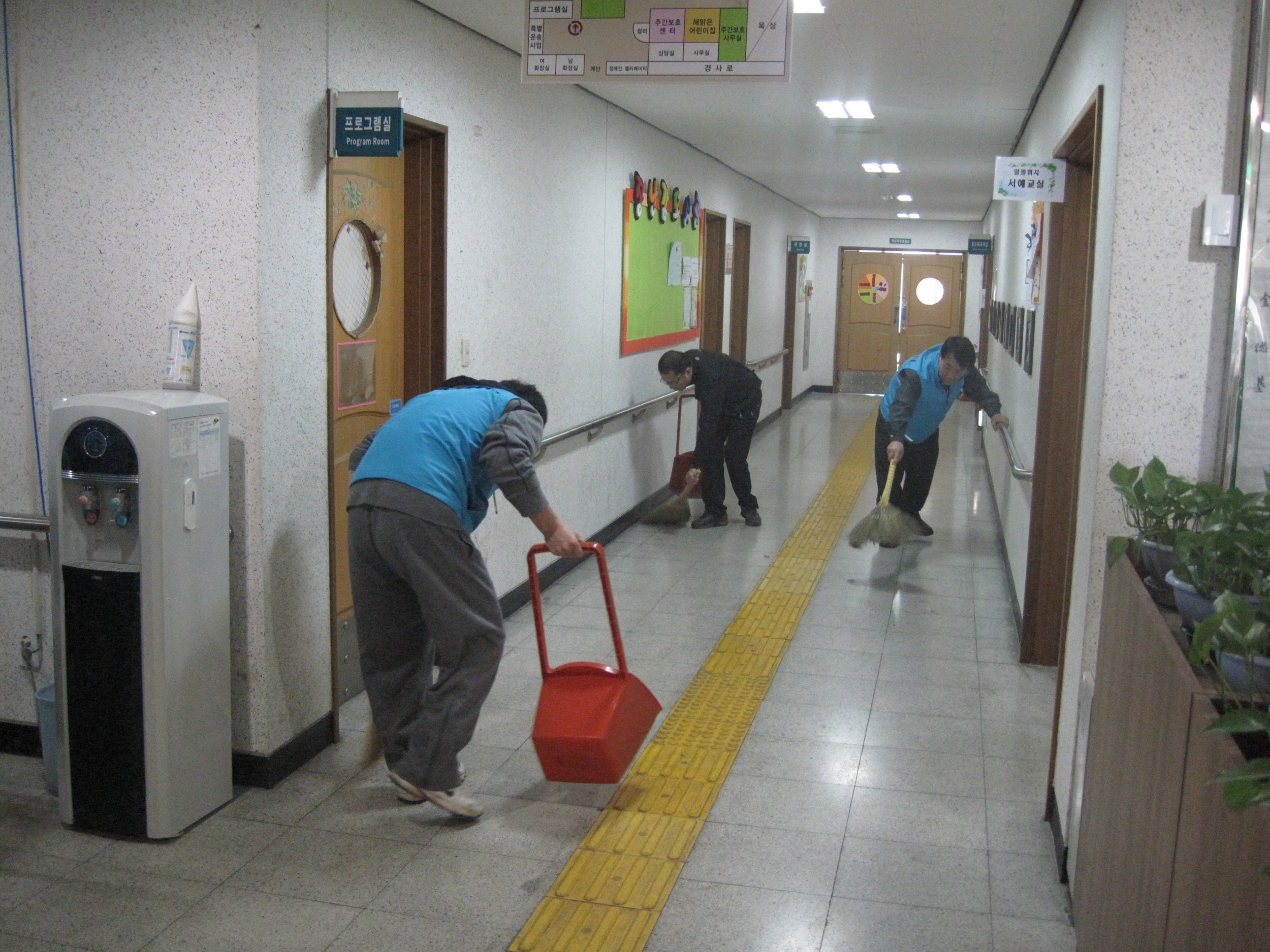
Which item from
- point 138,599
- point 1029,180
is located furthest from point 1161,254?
point 138,599

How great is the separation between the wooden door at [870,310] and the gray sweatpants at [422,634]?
15.1 metres

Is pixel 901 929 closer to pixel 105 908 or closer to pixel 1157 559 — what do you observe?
pixel 1157 559

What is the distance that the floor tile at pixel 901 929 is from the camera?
277 centimetres

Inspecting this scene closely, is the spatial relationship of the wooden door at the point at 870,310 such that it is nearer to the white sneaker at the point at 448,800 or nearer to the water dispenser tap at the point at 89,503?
the white sneaker at the point at 448,800

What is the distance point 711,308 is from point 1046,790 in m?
7.18

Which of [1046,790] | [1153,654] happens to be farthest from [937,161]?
[1153,654]

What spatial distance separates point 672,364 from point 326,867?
4.69 meters

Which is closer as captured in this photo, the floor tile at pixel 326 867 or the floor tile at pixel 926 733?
the floor tile at pixel 326 867

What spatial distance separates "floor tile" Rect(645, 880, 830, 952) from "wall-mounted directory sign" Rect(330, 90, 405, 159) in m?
2.36

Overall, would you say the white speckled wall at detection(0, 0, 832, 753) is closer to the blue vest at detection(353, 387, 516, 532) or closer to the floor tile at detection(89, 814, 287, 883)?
the floor tile at detection(89, 814, 287, 883)

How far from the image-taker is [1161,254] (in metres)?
2.78

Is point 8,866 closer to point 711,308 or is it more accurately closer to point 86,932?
point 86,932

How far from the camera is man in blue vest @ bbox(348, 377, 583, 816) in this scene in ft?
10.5

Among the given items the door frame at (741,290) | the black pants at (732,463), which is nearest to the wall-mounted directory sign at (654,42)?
the black pants at (732,463)
